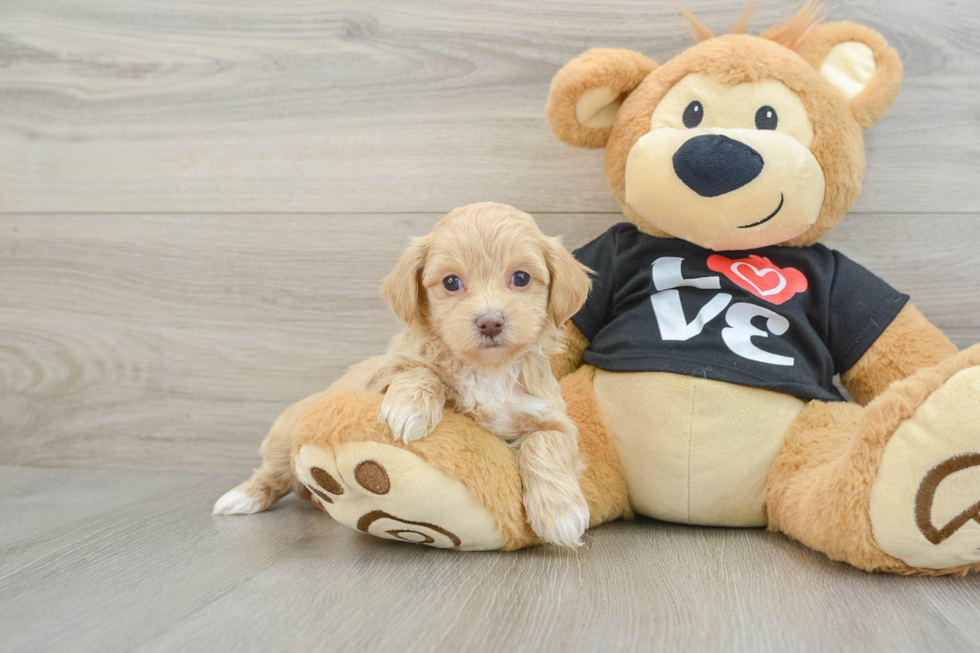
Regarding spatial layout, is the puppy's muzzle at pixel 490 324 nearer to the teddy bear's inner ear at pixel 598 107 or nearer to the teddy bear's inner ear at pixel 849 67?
the teddy bear's inner ear at pixel 598 107

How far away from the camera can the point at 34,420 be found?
1746 millimetres

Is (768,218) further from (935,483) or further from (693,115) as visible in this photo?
(935,483)

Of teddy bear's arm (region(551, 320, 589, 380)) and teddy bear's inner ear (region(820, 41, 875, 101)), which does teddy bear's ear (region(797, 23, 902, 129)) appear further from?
teddy bear's arm (region(551, 320, 589, 380))

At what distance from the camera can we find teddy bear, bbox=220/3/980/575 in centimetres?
94

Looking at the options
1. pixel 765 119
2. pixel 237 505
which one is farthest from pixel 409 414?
pixel 765 119

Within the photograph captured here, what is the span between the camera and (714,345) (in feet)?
3.76

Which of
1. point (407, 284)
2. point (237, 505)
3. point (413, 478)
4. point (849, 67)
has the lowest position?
point (237, 505)

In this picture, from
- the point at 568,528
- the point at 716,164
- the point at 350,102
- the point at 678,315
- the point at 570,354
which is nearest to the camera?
the point at 568,528

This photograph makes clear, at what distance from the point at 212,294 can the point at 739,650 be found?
4.55 feet

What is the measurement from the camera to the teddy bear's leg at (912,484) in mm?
827

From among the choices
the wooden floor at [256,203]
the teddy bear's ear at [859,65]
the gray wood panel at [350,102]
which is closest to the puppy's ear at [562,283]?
the wooden floor at [256,203]

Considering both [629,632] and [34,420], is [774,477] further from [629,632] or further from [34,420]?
[34,420]

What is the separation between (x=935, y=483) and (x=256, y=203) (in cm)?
144

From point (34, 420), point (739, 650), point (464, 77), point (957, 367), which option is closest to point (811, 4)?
point (464, 77)
